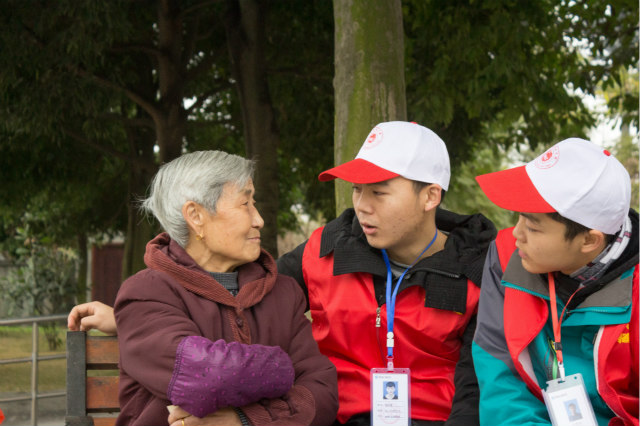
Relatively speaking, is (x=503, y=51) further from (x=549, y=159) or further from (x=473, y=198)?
(x=473, y=198)

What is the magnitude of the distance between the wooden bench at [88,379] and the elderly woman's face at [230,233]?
54 cm

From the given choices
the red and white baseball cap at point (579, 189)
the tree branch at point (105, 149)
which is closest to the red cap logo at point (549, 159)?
the red and white baseball cap at point (579, 189)

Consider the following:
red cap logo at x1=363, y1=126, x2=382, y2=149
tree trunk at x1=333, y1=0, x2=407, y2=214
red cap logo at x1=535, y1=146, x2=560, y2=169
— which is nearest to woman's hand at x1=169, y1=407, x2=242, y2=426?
red cap logo at x1=363, y1=126, x2=382, y2=149

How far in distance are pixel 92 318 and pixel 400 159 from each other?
4.65ft

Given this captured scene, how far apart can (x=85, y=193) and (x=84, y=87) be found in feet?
16.9

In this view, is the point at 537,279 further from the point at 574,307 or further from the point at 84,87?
the point at 84,87

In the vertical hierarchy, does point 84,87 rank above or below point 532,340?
above

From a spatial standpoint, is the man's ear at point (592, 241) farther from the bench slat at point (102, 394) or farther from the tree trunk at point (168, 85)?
the tree trunk at point (168, 85)

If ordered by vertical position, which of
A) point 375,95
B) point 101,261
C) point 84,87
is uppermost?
point 84,87

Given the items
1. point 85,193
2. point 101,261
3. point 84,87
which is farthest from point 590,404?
point 101,261

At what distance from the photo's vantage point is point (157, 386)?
2.91 meters

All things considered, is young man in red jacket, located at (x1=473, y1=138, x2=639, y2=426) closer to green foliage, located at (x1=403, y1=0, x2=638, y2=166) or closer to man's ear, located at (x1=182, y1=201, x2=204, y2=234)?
man's ear, located at (x1=182, y1=201, x2=204, y2=234)

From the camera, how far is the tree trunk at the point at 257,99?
33.8 feet

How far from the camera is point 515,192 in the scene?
2.96 m
